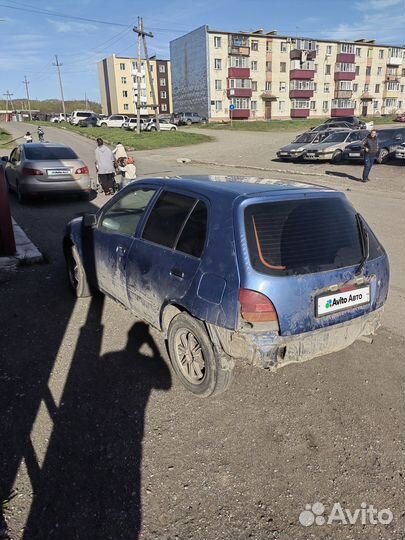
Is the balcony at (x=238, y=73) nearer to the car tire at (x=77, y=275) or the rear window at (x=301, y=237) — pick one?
the car tire at (x=77, y=275)

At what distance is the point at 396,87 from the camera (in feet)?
244

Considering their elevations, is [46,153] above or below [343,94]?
below

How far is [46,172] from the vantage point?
10.6 m

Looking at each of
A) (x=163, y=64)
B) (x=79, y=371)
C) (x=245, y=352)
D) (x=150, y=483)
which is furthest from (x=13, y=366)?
(x=163, y=64)

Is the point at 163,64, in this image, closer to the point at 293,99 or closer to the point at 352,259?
the point at 293,99

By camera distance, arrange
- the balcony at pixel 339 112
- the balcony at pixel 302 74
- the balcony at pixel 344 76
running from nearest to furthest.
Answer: the balcony at pixel 302 74 → the balcony at pixel 344 76 → the balcony at pixel 339 112

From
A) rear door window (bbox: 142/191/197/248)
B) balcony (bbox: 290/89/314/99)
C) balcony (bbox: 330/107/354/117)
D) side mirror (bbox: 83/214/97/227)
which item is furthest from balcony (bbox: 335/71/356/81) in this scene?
rear door window (bbox: 142/191/197/248)

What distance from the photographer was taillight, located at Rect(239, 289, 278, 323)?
8.98 feet

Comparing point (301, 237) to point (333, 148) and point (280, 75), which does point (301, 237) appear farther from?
point (280, 75)

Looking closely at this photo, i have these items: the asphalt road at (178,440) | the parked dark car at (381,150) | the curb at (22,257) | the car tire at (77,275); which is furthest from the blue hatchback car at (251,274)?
the parked dark car at (381,150)

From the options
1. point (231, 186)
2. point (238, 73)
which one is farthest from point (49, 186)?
point (238, 73)

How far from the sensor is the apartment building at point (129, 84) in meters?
82.1

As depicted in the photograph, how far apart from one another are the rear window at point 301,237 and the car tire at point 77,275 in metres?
2.68

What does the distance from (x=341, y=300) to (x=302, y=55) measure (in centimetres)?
7101
